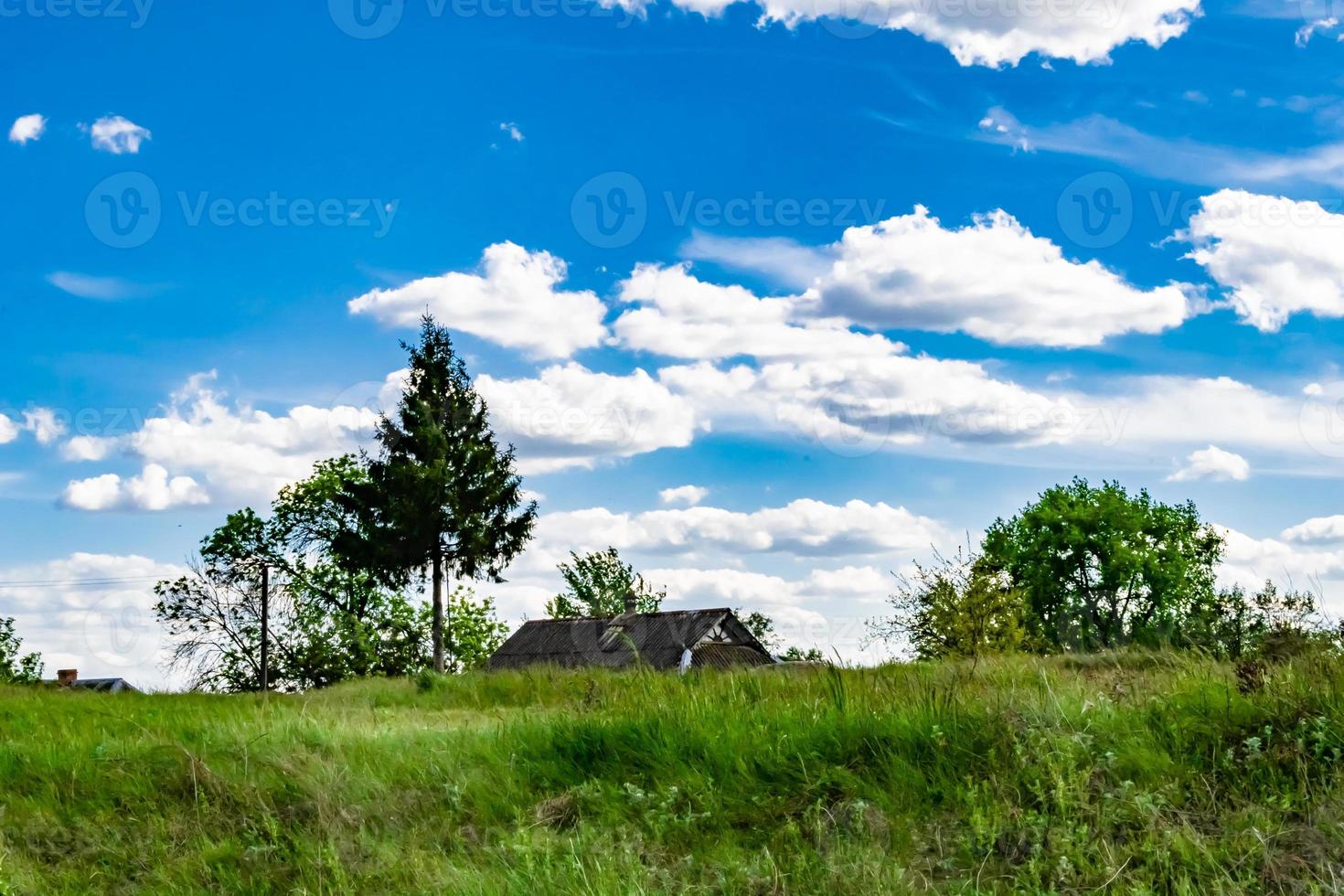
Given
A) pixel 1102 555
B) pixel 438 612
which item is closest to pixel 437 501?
pixel 438 612

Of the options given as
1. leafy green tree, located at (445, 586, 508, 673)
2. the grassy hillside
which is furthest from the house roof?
the grassy hillside

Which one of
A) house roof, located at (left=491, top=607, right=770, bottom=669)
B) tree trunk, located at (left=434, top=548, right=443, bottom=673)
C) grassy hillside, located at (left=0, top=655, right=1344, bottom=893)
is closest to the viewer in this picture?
grassy hillside, located at (left=0, top=655, right=1344, bottom=893)

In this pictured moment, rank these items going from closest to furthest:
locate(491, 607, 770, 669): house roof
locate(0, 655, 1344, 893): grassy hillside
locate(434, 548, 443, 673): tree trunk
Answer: locate(0, 655, 1344, 893): grassy hillside → locate(434, 548, 443, 673): tree trunk → locate(491, 607, 770, 669): house roof

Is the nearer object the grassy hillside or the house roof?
the grassy hillside

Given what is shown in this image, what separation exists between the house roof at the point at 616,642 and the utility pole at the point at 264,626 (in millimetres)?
8998

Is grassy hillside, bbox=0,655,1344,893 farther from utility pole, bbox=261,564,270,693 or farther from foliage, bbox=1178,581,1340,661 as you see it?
utility pole, bbox=261,564,270,693

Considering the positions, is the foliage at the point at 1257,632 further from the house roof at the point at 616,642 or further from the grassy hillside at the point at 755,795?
the house roof at the point at 616,642

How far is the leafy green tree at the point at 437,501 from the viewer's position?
134 feet

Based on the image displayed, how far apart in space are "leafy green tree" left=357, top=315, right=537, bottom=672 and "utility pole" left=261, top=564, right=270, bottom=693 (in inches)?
Answer: 200

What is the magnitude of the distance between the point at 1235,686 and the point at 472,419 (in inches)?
1512

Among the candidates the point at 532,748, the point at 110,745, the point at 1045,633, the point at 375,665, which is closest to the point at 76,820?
the point at 110,745

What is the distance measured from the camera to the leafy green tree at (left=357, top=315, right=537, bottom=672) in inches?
1610

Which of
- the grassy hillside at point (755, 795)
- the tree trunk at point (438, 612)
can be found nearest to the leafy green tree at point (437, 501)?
the tree trunk at point (438, 612)

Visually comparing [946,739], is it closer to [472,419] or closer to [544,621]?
[472,419]
